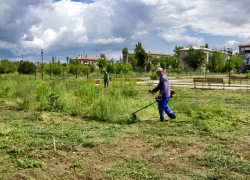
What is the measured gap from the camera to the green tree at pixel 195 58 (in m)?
73.6

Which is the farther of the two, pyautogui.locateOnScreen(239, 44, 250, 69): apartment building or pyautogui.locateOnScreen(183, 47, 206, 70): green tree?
pyautogui.locateOnScreen(239, 44, 250, 69): apartment building

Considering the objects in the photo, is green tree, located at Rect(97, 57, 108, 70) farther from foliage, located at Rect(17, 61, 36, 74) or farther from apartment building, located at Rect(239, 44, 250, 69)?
apartment building, located at Rect(239, 44, 250, 69)

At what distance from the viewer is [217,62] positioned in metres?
65.3

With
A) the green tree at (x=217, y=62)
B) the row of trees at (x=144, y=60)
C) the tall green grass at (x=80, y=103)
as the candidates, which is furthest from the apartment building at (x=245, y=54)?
the tall green grass at (x=80, y=103)

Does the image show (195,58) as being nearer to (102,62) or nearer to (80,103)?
(102,62)

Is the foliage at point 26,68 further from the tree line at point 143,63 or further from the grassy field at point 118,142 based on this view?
the grassy field at point 118,142

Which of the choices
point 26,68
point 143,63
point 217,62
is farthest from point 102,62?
point 217,62

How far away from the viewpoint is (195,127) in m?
6.22

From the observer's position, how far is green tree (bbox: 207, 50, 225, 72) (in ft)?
209

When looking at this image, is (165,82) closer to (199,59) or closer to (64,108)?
(64,108)

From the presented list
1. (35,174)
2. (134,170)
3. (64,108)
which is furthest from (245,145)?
(64,108)

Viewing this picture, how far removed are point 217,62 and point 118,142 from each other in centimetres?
6630

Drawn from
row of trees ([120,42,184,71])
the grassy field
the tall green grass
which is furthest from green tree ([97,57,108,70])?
the grassy field

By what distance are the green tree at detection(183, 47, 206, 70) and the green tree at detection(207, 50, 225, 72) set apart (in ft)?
9.38
